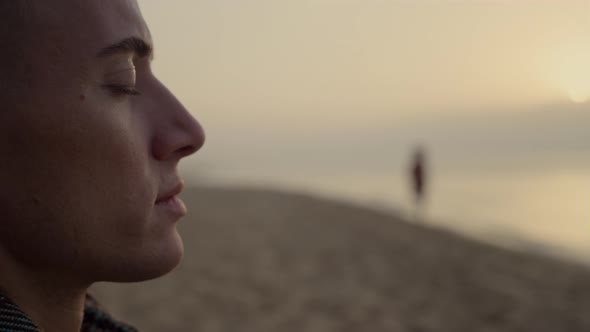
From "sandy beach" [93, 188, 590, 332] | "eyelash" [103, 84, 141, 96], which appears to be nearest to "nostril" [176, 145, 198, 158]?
"eyelash" [103, 84, 141, 96]

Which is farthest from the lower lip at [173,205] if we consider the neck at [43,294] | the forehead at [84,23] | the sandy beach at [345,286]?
the sandy beach at [345,286]

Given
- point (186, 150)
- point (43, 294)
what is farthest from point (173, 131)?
point (43, 294)

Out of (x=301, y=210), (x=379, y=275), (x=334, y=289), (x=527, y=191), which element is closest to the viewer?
(x=334, y=289)

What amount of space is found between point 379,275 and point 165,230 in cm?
669

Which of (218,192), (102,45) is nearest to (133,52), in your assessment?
(102,45)

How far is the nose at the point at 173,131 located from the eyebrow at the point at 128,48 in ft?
0.28

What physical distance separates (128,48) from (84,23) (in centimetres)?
10

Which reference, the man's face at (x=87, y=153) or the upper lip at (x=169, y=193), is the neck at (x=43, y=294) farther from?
the upper lip at (x=169, y=193)

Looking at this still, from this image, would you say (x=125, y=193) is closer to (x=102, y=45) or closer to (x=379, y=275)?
(x=102, y=45)

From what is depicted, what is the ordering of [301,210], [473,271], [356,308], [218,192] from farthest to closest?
[218,192] < [301,210] < [473,271] < [356,308]

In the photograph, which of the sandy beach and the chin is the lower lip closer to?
the chin

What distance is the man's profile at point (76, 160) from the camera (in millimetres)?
1104

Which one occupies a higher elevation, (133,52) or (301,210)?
(133,52)

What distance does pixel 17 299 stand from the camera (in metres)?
1.17
